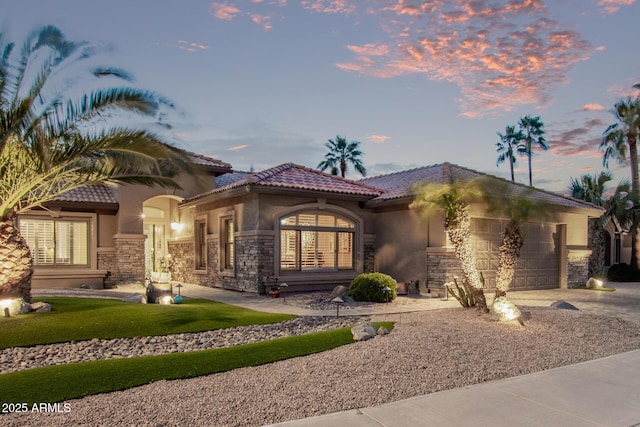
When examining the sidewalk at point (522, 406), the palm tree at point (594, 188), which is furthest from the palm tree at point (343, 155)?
the sidewalk at point (522, 406)

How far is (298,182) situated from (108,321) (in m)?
8.93

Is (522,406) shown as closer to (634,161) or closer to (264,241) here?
(264,241)

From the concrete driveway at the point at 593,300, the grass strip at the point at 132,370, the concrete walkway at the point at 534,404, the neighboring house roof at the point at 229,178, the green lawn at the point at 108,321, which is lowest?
the concrete driveway at the point at 593,300

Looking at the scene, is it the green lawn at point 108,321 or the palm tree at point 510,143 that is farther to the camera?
the palm tree at point 510,143

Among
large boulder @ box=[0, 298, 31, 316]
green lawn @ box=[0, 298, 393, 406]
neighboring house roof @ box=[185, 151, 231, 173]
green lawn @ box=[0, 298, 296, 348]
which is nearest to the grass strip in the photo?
green lawn @ box=[0, 298, 393, 406]

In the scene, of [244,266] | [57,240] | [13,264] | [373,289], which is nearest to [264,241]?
[244,266]

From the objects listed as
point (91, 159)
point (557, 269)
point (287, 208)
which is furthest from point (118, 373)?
point (557, 269)

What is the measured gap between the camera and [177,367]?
6703mm

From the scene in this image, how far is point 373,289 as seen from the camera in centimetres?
1423

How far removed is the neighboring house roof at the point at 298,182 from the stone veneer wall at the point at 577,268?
8744mm

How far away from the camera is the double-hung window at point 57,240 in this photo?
18000 mm

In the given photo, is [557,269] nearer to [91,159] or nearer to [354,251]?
[354,251]

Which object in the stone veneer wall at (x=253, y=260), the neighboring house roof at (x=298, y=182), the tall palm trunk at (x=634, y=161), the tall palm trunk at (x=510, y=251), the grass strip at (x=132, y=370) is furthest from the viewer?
the tall palm trunk at (x=634, y=161)

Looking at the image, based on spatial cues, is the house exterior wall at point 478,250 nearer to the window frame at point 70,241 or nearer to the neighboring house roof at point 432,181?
the neighboring house roof at point 432,181
